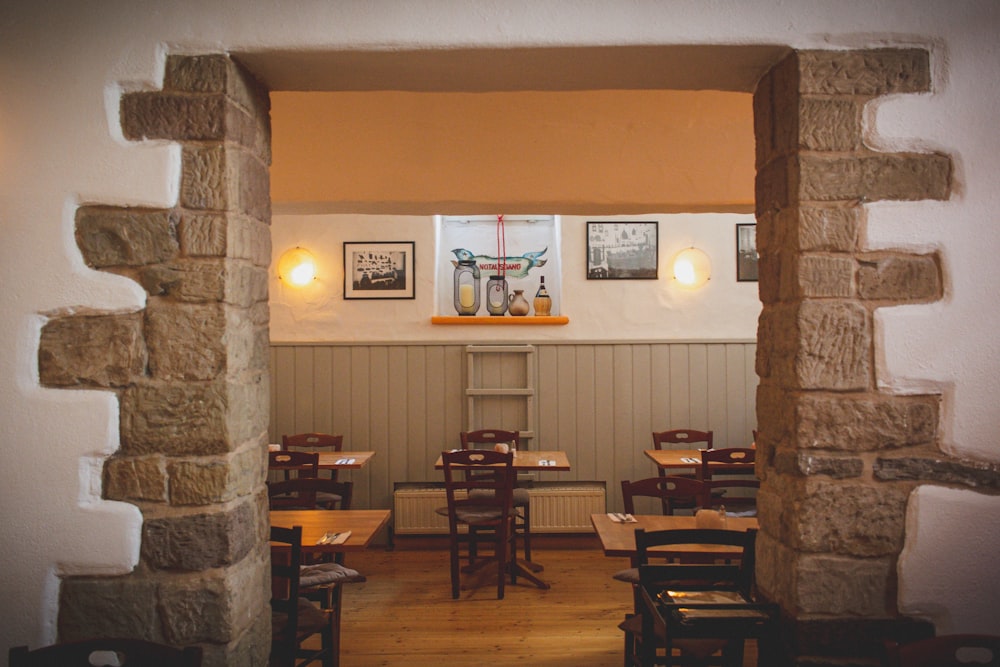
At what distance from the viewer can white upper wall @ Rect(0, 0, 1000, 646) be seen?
154 centimetres

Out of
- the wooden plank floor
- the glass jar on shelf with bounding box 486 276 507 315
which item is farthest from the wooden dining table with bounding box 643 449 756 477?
the glass jar on shelf with bounding box 486 276 507 315

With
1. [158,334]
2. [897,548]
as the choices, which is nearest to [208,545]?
[158,334]

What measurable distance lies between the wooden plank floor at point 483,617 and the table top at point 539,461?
2.47 ft

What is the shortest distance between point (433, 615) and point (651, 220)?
3.33 meters

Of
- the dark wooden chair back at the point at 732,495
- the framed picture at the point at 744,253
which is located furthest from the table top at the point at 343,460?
the framed picture at the point at 744,253

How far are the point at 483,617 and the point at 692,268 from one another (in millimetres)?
3083

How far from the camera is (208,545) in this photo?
154cm

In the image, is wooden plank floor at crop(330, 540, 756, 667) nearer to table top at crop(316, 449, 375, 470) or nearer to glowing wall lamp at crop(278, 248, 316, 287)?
table top at crop(316, 449, 375, 470)

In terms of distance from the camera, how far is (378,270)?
5.50 m

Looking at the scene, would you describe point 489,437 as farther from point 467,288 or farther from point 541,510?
point 467,288

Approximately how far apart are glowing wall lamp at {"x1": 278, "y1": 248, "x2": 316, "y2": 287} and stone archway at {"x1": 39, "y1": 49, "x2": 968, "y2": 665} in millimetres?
3966

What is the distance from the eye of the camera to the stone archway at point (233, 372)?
5.06 feet

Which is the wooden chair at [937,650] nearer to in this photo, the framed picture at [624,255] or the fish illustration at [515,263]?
the framed picture at [624,255]

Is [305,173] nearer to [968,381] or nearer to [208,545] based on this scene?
[208,545]
